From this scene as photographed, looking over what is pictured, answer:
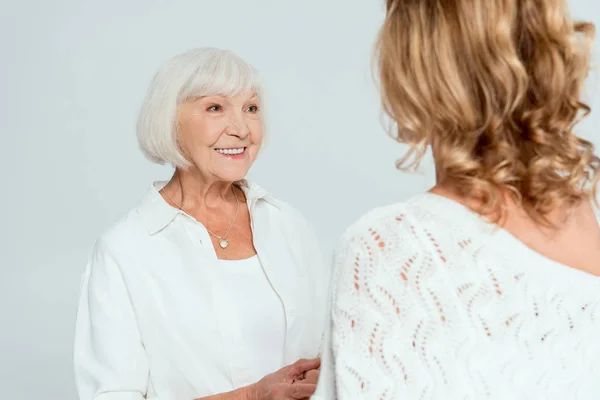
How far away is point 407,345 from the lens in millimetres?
1818

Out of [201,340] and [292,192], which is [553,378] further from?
[292,192]

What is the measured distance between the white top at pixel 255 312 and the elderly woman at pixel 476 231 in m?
1.15

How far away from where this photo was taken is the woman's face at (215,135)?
2.99m

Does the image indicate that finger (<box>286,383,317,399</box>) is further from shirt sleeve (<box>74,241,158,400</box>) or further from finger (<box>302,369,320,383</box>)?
shirt sleeve (<box>74,241,158,400</box>)

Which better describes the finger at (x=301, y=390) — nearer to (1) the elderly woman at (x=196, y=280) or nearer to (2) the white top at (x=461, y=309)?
(1) the elderly woman at (x=196, y=280)

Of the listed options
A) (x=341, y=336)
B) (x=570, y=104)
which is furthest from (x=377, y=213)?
(x=570, y=104)

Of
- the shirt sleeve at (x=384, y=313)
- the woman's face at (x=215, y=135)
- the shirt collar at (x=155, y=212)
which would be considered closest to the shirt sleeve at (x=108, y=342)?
the shirt collar at (x=155, y=212)

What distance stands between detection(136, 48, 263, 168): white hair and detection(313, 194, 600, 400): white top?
1258 mm

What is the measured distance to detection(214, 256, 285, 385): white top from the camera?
9.79 ft

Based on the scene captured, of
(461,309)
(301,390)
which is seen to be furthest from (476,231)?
(301,390)

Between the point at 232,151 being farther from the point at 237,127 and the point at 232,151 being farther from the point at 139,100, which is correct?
the point at 139,100

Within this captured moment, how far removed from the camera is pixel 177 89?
296 centimetres

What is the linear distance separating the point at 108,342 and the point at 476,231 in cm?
140

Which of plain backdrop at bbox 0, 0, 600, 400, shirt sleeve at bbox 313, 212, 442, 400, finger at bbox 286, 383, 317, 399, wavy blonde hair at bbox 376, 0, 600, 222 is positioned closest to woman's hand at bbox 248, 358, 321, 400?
finger at bbox 286, 383, 317, 399
